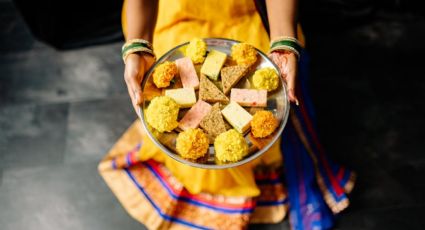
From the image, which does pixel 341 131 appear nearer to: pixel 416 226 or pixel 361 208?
pixel 361 208

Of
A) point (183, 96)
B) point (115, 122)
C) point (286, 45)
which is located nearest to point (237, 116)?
point (183, 96)

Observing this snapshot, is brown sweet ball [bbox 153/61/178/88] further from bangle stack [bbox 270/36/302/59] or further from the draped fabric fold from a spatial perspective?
the draped fabric fold

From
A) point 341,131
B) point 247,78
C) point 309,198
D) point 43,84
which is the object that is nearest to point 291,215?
point 309,198

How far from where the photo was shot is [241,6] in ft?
3.90

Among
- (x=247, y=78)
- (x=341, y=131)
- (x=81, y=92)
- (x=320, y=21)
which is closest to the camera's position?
(x=247, y=78)

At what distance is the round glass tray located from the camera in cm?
94

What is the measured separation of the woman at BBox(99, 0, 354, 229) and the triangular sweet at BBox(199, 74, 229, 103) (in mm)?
184

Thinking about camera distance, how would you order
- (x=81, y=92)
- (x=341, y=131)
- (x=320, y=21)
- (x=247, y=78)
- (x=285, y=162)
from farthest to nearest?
(x=320, y=21) < (x=81, y=92) < (x=341, y=131) < (x=285, y=162) < (x=247, y=78)

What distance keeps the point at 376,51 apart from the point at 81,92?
1.40 metres

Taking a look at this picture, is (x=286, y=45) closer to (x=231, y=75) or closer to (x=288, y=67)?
(x=288, y=67)

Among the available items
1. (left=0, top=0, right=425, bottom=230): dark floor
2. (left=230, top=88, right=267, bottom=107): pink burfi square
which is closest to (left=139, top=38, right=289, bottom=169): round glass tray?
(left=230, top=88, right=267, bottom=107): pink burfi square

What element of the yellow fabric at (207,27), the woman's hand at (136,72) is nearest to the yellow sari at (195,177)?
the yellow fabric at (207,27)

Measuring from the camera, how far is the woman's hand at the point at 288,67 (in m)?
1.07

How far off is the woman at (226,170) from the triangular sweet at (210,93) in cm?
18
